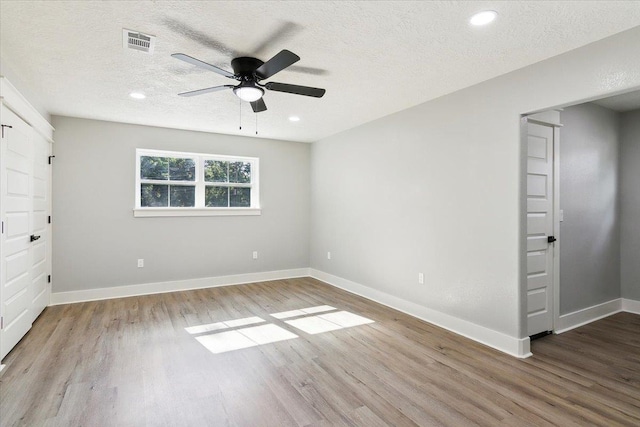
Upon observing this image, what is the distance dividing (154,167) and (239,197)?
143 centimetres

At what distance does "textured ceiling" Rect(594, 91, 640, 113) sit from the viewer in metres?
3.61

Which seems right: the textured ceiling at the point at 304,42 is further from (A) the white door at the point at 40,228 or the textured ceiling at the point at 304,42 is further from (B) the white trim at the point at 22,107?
(A) the white door at the point at 40,228

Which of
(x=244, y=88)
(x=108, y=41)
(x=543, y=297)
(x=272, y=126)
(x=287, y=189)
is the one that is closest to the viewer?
(x=108, y=41)

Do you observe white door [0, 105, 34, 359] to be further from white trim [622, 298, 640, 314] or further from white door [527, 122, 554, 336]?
white trim [622, 298, 640, 314]

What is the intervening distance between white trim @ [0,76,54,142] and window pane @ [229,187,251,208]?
2.58 m

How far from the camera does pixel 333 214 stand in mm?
5711

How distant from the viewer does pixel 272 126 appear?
5059 millimetres

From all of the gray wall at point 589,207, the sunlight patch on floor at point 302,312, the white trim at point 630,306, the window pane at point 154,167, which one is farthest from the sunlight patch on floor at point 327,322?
the white trim at point 630,306

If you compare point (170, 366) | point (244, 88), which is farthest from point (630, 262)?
point (170, 366)

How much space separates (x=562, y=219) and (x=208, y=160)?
5069mm

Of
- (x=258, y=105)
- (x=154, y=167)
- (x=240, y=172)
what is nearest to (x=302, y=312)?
(x=258, y=105)

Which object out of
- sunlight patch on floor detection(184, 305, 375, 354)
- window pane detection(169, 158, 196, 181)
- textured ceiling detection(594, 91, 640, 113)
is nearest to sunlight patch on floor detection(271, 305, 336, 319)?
sunlight patch on floor detection(184, 305, 375, 354)

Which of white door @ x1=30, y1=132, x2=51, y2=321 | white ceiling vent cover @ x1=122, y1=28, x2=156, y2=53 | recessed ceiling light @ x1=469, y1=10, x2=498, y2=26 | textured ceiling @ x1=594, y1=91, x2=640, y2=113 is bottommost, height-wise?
white door @ x1=30, y1=132, x2=51, y2=321

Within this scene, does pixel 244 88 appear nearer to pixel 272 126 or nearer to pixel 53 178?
pixel 272 126
